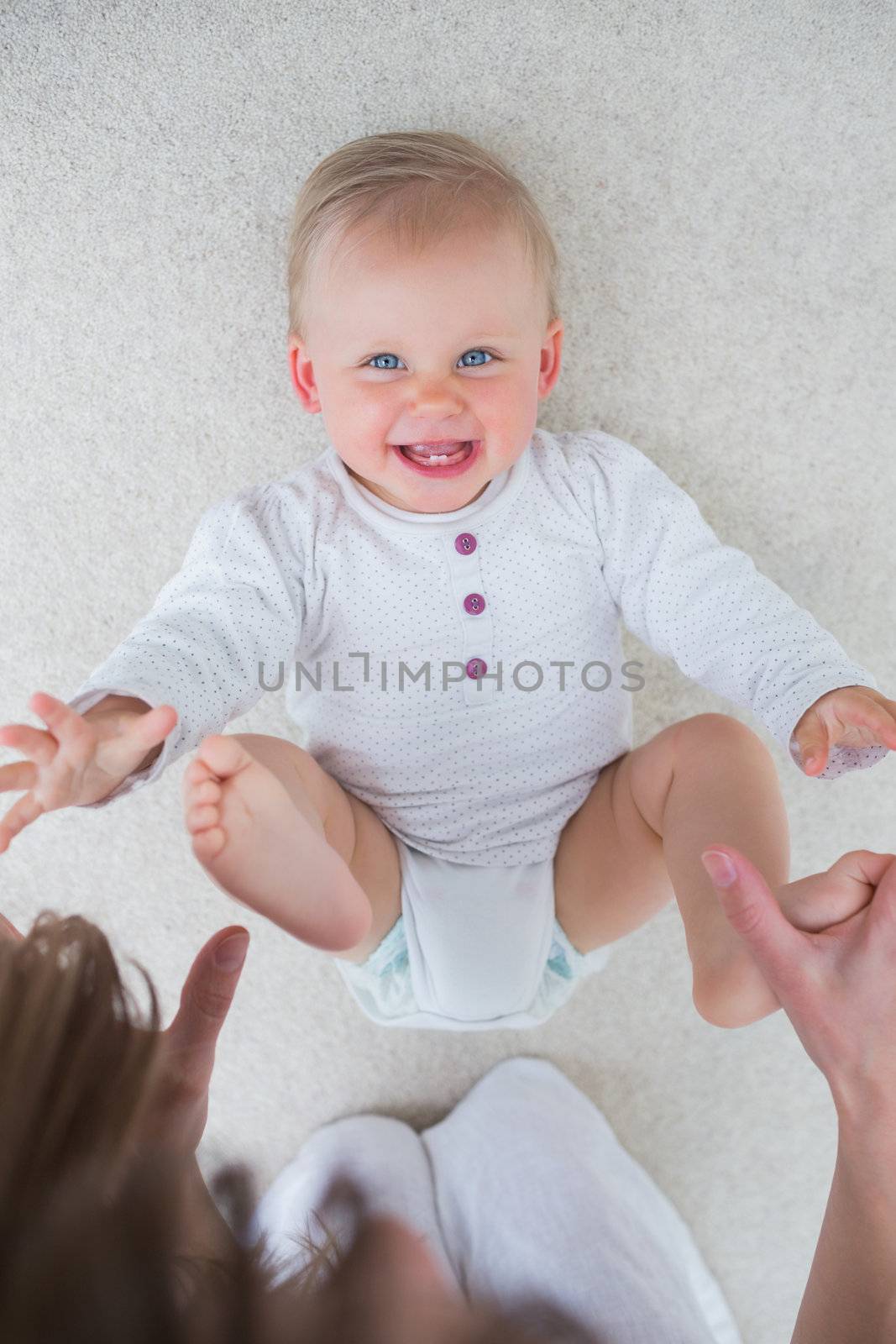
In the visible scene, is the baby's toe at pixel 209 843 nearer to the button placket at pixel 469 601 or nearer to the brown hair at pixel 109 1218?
the brown hair at pixel 109 1218

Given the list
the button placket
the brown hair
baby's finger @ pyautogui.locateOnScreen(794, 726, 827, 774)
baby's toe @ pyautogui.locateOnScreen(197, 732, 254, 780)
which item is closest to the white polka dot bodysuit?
the button placket

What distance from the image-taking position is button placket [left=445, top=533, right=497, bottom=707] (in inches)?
39.9

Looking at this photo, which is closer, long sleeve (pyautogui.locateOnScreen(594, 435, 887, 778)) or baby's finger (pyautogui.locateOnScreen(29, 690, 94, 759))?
baby's finger (pyautogui.locateOnScreen(29, 690, 94, 759))

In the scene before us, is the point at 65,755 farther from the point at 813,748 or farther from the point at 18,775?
the point at 813,748

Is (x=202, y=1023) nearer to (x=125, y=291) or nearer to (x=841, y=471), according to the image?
(x=125, y=291)

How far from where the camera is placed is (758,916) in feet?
2.28

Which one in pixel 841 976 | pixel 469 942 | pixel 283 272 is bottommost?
pixel 469 942

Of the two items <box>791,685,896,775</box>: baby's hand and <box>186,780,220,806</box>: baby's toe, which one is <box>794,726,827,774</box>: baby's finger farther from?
<box>186,780,220,806</box>: baby's toe

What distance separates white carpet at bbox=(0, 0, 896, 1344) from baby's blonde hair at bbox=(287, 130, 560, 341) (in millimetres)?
95

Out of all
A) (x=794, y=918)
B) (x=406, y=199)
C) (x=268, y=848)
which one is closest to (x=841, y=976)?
(x=794, y=918)

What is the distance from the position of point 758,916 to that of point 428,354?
0.54 m

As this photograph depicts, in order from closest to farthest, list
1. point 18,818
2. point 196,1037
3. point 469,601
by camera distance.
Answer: point 18,818, point 196,1037, point 469,601

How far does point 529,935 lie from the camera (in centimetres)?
106

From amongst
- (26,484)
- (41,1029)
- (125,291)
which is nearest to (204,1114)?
(41,1029)
